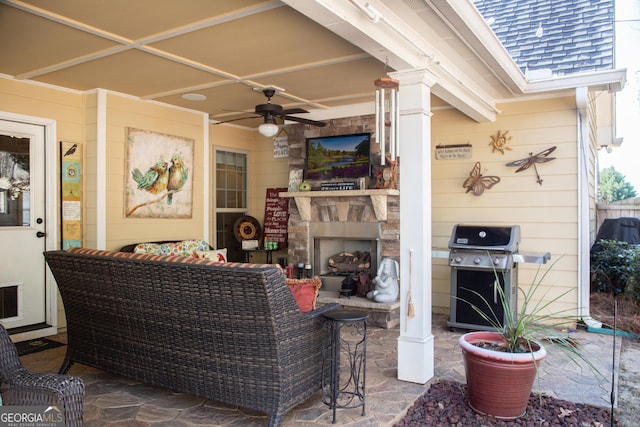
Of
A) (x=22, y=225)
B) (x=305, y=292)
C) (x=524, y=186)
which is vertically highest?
(x=524, y=186)

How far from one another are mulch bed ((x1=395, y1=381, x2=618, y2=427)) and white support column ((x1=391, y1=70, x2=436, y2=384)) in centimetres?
31

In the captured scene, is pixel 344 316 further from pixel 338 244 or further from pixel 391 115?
pixel 338 244

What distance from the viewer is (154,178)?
5.43 metres

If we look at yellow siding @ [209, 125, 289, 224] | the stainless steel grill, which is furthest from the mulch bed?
yellow siding @ [209, 125, 289, 224]

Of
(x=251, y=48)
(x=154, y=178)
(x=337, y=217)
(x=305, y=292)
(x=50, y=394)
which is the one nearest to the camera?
(x=50, y=394)

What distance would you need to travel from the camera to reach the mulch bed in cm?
282

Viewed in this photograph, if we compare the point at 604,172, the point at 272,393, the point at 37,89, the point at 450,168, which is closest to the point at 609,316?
the point at 450,168

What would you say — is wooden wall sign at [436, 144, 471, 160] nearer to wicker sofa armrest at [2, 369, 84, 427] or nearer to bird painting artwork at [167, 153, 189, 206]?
bird painting artwork at [167, 153, 189, 206]

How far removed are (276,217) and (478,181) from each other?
9.15 feet

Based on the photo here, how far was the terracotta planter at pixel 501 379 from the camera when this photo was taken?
2.78 meters

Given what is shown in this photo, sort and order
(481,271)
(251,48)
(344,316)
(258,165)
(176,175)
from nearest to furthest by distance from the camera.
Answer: (344,316), (251,48), (481,271), (176,175), (258,165)

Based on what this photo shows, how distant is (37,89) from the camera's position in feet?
15.2

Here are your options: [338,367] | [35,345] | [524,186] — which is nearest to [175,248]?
[35,345]

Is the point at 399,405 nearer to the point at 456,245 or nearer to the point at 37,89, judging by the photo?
the point at 456,245
